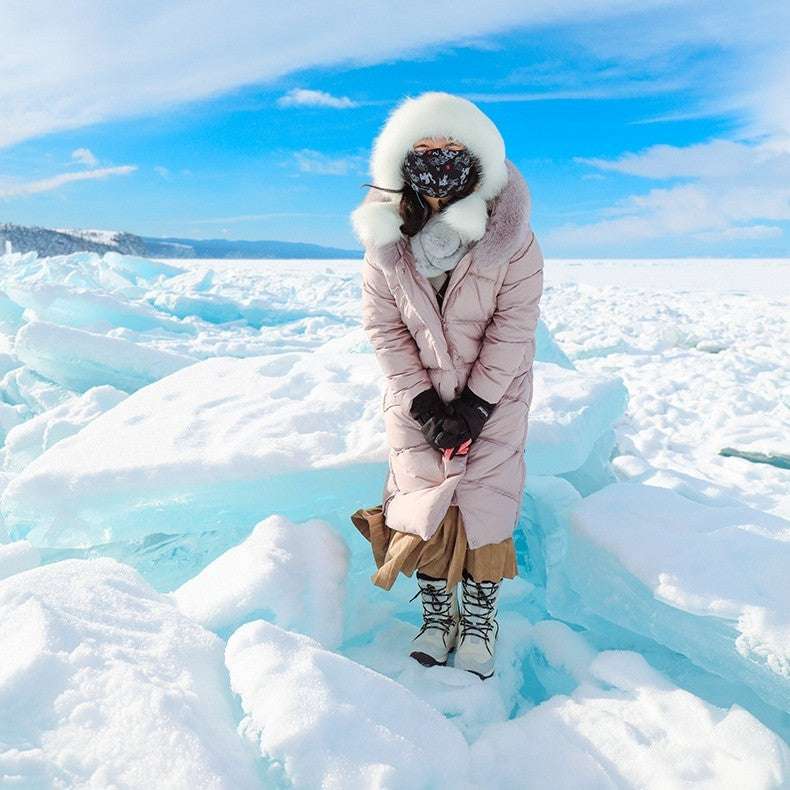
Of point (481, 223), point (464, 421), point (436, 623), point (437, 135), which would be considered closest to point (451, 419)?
point (464, 421)

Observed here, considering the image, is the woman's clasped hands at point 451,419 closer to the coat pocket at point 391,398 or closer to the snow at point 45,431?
the coat pocket at point 391,398

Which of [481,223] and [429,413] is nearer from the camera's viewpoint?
[481,223]

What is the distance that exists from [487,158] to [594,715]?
5.01 feet

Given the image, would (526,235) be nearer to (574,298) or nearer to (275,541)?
(275,541)

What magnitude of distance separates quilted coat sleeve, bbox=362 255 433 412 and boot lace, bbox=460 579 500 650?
598 mm

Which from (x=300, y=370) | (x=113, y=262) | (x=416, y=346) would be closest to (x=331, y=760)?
(x=416, y=346)

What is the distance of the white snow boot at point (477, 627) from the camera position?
187 centimetres

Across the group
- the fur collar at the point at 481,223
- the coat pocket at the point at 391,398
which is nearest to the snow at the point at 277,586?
the coat pocket at the point at 391,398

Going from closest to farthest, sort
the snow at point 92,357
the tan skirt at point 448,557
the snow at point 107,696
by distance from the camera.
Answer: the snow at point 107,696, the tan skirt at point 448,557, the snow at point 92,357

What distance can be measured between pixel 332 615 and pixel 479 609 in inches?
18.0

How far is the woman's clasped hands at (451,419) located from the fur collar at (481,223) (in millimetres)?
401

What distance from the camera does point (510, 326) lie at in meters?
1.82

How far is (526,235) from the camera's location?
177cm

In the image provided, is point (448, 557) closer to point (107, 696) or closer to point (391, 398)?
point (391, 398)
